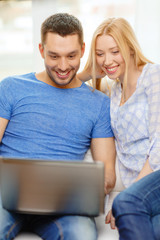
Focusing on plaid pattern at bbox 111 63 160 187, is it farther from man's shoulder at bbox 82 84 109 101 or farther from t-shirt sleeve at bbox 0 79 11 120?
t-shirt sleeve at bbox 0 79 11 120

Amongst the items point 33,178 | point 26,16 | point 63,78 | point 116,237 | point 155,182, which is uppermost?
point 26,16

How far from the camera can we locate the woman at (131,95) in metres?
1.40

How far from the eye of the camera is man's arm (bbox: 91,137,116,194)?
1546 millimetres

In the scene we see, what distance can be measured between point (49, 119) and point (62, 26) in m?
0.43

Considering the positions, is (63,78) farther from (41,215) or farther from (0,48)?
(0,48)

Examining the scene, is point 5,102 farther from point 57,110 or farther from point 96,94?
point 96,94

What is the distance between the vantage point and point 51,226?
4.09ft

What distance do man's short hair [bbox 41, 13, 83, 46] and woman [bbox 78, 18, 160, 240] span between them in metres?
0.10

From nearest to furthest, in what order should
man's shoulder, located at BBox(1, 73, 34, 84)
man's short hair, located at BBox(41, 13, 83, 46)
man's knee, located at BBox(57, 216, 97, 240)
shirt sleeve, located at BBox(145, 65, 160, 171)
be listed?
man's knee, located at BBox(57, 216, 97, 240)
shirt sleeve, located at BBox(145, 65, 160, 171)
man's short hair, located at BBox(41, 13, 83, 46)
man's shoulder, located at BBox(1, 73, 34, 84)

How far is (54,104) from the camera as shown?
5.07 ft

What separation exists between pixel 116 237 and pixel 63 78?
725 millimetres

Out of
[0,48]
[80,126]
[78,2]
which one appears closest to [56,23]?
[80,126]

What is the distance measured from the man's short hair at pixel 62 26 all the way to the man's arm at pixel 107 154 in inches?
18.9

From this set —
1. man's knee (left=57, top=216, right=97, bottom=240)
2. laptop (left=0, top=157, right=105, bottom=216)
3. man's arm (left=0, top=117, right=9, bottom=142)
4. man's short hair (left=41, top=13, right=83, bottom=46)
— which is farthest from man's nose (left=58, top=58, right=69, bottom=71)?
man's knee (left=57, top=216, right=97, bottom=240)
